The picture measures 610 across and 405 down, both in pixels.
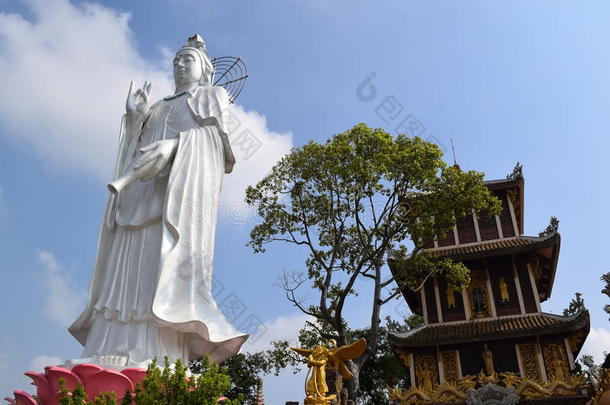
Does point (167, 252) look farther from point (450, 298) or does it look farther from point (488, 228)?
point (488, 228)

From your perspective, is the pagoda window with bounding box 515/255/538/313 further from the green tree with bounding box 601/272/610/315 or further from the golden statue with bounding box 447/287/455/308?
the green tree with bounding box 601/272/610/315

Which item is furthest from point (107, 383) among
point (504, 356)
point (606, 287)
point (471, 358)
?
point (504, 356)

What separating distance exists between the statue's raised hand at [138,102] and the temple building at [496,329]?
7604mm

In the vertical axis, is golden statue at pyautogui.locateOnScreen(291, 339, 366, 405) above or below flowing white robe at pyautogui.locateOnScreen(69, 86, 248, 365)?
below

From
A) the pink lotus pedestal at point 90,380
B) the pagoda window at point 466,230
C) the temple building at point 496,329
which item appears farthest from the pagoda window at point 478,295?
the pink lotus pedestal at point 90,380

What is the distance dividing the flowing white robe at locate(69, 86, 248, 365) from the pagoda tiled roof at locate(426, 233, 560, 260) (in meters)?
11.1

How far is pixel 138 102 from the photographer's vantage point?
8.23 metres

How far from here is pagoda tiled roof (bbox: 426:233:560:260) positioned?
17641mm

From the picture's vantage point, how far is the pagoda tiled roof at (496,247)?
695 inches

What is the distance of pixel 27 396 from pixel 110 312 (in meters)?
1.39

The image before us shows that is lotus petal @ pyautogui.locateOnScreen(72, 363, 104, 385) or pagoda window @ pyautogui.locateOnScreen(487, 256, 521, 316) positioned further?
pagoda window @ pyautogui.locateOnScreen(487, 256, 521, 316)

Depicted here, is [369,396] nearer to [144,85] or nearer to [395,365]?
[395,365]

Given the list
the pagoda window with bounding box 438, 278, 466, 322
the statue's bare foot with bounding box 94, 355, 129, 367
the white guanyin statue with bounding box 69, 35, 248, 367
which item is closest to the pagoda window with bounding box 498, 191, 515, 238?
the pagoda window with bounding box 438, 278, 466, 322

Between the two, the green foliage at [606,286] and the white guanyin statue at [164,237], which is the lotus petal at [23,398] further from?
the green foliage at [606,286]
